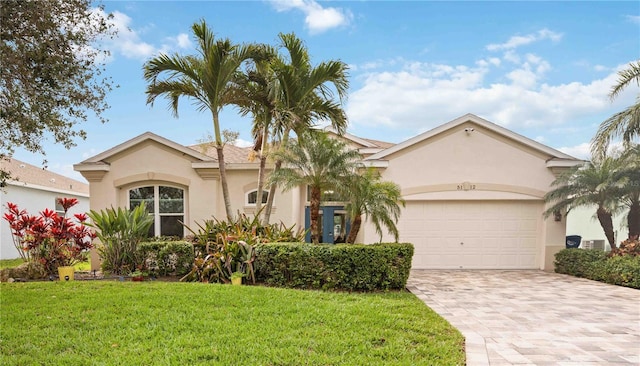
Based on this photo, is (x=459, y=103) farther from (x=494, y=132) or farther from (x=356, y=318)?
(x=356, y=318)

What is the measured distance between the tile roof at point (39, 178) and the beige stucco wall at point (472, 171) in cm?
1754

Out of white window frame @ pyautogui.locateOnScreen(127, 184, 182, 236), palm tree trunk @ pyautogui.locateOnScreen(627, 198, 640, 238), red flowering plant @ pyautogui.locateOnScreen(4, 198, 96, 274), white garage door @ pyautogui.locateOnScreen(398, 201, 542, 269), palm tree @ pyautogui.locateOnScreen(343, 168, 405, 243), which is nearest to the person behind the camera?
palm tree @ pyautogui.locateOnScreen(343, 168, 405, 243)

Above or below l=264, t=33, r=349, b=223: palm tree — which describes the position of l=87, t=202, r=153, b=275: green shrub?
below

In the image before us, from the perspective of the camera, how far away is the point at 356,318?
5633 millimetres

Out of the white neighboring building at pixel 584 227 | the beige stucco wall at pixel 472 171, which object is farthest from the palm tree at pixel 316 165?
the white neighboring building at pixel 584 227

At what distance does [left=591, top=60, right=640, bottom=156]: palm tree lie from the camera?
10766mm

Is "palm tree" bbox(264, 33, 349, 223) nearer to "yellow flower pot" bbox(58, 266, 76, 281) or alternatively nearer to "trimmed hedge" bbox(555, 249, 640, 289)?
"yellow flower pot" bbox(58, 266, 76, 281)

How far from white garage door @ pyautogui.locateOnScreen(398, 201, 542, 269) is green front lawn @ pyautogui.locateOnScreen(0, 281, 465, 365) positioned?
556 centimetres

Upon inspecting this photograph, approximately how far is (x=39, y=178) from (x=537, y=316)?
23228 millimetres

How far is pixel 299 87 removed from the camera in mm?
10305

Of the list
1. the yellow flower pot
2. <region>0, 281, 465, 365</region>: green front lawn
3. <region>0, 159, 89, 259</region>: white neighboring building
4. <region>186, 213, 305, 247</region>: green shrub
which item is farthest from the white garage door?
<region>0, 159, 89, 259</region>: white neighboring building

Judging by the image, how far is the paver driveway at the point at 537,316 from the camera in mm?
4621

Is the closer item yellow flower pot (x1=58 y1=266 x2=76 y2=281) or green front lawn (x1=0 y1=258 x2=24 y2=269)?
yellow flower pot (x1=58 y1=266 x2=76 y2=281)

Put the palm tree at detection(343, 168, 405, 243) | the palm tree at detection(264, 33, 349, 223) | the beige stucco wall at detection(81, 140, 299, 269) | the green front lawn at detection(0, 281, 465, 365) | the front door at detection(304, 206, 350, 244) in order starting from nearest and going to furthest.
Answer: the green front lawn at detection(0, 281, 465, 365)
the palm tree at detection(343, 168, 405, 243)
the palm tree at detection(264, 33, 349, 223)
the beige stucco wall at detection(81, 140, 299, 269)
the front door at detection(304, 206, 350, 244)
